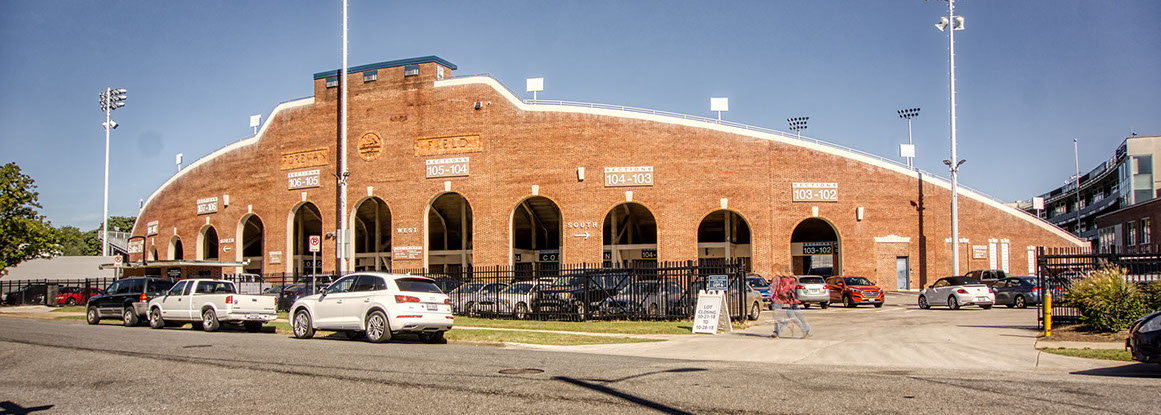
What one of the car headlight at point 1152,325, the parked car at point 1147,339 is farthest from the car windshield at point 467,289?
the car headlight at point 1152,325

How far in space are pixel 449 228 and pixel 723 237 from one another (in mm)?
20089

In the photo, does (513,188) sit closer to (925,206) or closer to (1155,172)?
(925,206)

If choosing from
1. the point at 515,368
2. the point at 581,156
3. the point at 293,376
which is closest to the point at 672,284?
the point at 515,368

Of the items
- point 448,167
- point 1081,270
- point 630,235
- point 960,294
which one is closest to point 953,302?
point 960,294

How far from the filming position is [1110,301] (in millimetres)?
18094

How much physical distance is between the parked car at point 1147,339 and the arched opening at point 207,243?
200 ft

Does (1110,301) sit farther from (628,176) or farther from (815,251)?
(815,251)

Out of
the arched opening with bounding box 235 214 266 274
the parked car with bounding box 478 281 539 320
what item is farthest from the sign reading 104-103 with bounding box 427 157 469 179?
the parked car with bounding box 478 281 539 320

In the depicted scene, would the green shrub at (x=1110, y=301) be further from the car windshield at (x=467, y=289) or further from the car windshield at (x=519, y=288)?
the car windshield at (x=467, y=289)

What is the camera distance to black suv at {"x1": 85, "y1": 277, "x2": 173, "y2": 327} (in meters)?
26.3

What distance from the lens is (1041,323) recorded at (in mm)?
21250

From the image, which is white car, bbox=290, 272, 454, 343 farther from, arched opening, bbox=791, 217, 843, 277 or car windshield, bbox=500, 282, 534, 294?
arched opening, bbox=791, 217, 843, 277

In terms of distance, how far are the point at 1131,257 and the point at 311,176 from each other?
154 ft

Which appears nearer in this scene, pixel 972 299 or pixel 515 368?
pixel 515 368
